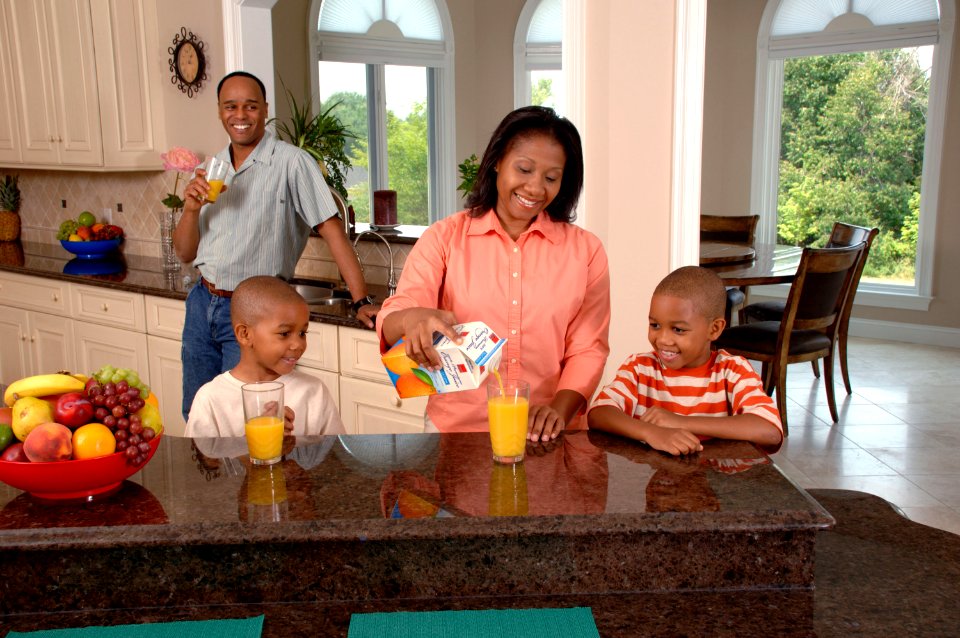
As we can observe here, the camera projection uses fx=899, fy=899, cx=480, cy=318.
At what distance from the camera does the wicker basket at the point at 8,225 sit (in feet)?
17.9

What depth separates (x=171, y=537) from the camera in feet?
4.06

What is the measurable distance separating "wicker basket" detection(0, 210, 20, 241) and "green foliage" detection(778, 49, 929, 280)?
5.59 meters

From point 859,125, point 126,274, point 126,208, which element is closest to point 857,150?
point 859,125

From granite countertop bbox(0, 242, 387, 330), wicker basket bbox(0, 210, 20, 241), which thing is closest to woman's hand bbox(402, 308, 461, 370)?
granite countertop bbox(0, 242, 387, 330)

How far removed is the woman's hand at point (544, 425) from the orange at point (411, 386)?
0.66ft

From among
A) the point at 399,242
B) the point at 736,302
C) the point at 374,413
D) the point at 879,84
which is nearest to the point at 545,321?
the point at 374,413

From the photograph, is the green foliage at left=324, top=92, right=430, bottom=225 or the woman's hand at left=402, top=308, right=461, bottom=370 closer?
the woman's hand at left=402, top=308, right=461, bottom=370

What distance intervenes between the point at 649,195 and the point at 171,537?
1973mm

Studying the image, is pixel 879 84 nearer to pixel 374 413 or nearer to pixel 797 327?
pixel 797 327

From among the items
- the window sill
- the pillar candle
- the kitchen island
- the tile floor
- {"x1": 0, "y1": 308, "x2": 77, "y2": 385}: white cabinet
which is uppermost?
the pillar candle

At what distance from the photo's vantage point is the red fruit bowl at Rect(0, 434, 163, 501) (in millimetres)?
1284

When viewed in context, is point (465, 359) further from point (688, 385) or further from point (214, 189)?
point (214, 189)

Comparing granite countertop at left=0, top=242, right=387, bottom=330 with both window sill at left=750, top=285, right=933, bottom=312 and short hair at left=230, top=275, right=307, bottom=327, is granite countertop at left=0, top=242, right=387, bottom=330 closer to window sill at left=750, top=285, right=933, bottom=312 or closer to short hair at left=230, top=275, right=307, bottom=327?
short hair at left=230, top=275, right=307, bottom=327

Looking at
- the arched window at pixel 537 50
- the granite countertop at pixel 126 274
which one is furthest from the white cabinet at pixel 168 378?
the arched window at pixel 537 50
